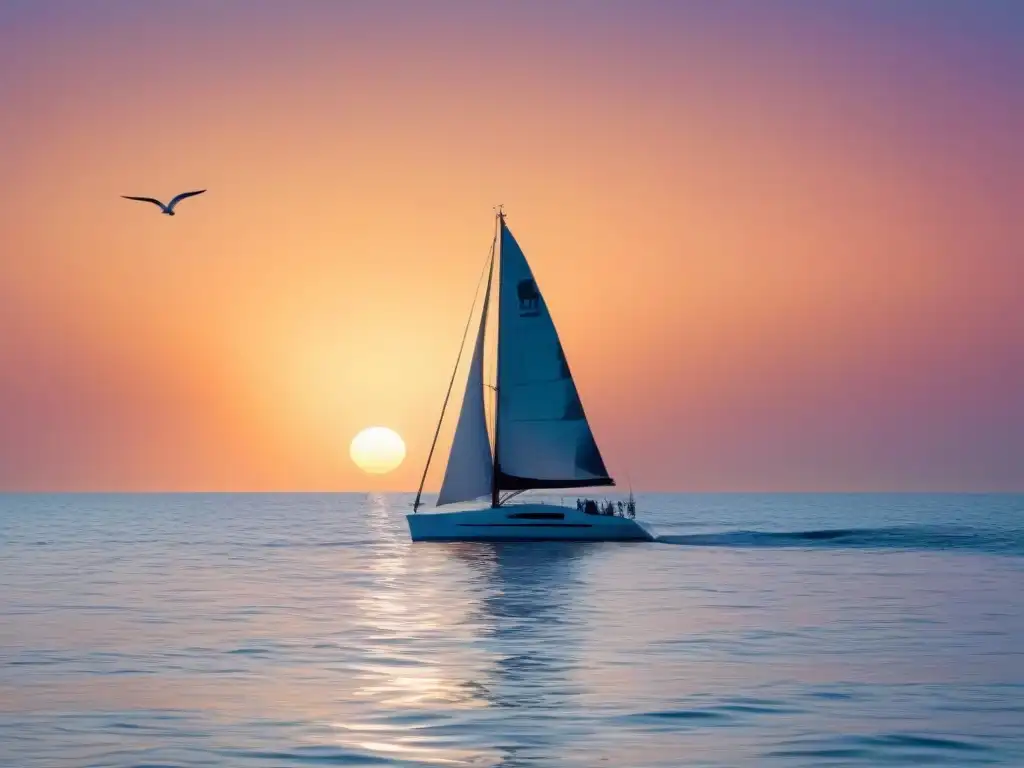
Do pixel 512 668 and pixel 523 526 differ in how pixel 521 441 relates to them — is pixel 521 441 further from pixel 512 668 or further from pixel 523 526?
pixel 512 668

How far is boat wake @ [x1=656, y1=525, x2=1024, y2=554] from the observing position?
93.3 meters

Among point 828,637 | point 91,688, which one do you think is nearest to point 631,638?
point 828,637

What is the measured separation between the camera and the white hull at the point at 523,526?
75250mm

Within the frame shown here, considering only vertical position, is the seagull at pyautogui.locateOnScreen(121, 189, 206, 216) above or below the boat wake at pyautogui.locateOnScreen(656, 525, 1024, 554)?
above

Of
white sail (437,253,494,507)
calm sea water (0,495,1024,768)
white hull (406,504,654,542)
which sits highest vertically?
white sail (437,253,494,507)

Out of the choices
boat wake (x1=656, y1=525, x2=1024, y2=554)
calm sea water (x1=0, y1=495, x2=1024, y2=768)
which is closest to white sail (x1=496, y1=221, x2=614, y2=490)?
calm sea water (x1=0, y1=495, x2=1024, y2=768)

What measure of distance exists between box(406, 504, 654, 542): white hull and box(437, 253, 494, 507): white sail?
1267 mm

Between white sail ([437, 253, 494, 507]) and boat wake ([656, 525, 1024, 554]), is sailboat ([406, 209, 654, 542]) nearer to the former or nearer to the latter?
white sail ([437, 253, 494, 507])

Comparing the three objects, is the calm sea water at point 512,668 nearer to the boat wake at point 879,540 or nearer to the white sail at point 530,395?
the white sail at point 530,395

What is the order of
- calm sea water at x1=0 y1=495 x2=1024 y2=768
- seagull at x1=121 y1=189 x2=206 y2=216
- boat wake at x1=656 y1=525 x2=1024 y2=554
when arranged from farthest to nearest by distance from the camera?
boat wake at x1=656 y1=525 x2=1024 y2=554, seagull at x1=121 y1=189 x2=206 y2=216, calm sea water at x1=0 y1=495 x2=1024 y2=768

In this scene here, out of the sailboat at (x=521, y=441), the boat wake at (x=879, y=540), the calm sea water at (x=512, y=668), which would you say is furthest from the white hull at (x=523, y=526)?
the boat wake at (x=879, y=540)

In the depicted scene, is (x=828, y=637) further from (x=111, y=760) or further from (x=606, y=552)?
(x=606, y=552)

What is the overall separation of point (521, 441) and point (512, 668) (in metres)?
49.1

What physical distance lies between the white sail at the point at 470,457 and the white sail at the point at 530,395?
116cm
